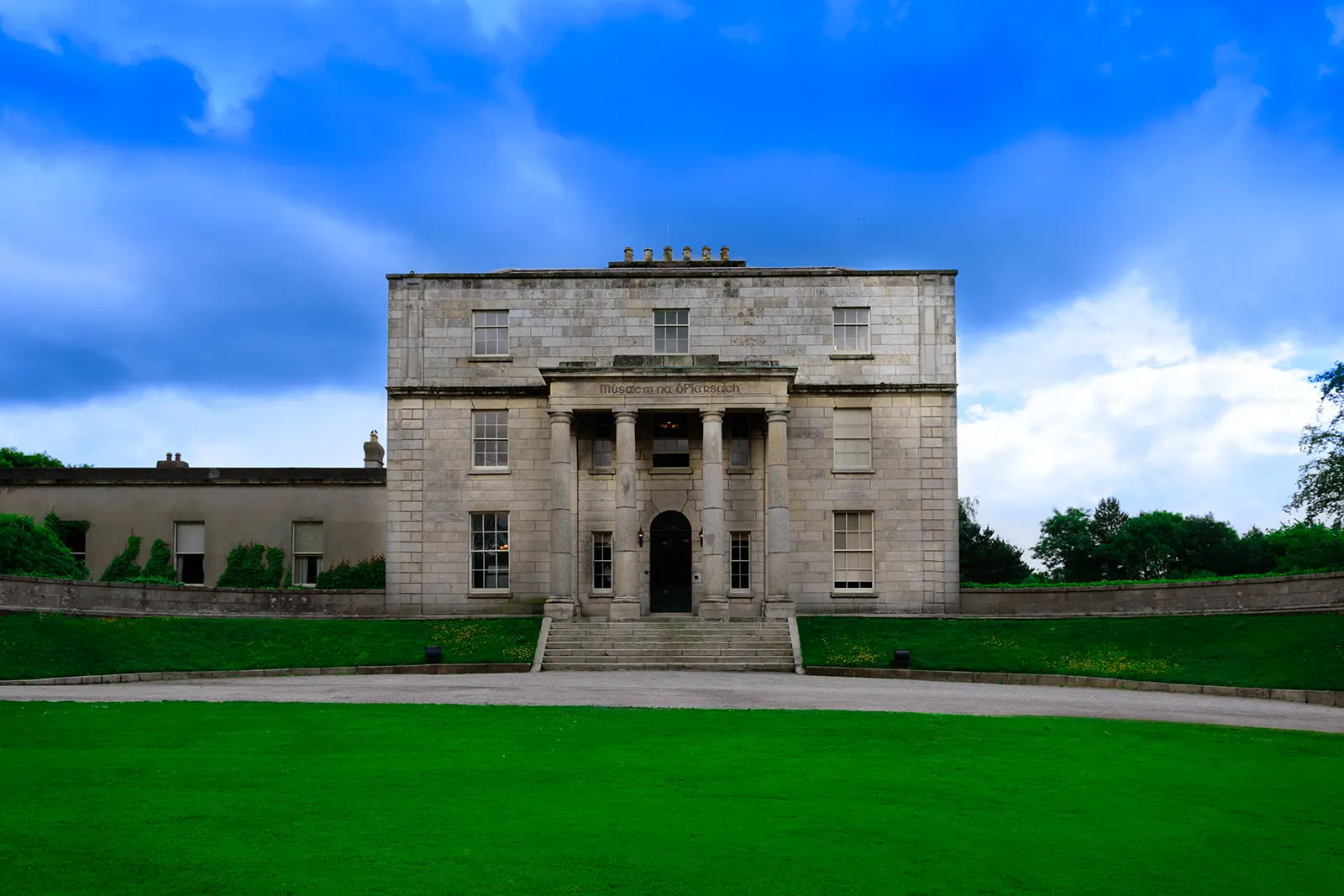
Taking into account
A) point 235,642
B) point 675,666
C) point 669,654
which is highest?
point 235,642

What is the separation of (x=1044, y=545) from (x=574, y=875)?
325 feet

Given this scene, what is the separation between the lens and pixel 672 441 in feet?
140

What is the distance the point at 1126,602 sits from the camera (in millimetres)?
38781

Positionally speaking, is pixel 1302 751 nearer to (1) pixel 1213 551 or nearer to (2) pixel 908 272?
(2) pixel 908 272

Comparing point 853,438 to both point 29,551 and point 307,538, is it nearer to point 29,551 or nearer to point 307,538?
point 307,538

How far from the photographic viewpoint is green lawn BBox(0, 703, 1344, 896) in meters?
8.70

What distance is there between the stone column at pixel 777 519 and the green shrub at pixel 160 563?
25994 millimetres

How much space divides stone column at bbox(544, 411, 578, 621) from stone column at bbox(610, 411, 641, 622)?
1514 millimetres

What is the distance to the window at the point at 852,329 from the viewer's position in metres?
43.3

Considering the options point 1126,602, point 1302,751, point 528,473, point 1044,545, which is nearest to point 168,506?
point 528,473

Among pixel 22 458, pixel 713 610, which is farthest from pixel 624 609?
pixel 22 458

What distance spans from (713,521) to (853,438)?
21.7 ft

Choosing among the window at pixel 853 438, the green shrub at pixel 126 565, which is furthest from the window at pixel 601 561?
the green shrub at pixel 126 565

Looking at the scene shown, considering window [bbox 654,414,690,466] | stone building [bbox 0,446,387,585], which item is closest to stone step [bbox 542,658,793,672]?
window [bbox 654,414,690,466]
